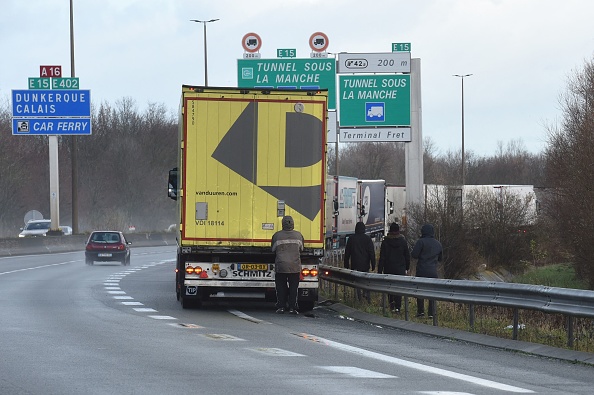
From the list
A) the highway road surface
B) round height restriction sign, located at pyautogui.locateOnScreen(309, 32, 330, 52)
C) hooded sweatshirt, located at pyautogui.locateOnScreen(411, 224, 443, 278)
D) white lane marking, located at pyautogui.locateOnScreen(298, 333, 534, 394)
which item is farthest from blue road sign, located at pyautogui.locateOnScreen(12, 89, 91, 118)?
white lane marking, located at pyautogui.locateOnScreen(298, 333, 534, 394)

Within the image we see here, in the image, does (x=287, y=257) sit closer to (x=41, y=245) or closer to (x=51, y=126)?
(x=51, y=126)

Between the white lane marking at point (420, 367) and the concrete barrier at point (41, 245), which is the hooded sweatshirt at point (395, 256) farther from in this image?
the concrete barrier at point (41, 245)

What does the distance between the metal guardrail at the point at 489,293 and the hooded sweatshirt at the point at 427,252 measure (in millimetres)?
699

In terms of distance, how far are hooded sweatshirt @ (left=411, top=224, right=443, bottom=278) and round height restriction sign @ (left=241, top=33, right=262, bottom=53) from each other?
59.3 ft

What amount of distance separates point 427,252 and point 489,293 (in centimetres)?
370

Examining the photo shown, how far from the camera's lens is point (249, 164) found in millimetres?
19984

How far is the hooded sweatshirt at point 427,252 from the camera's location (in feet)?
65.2

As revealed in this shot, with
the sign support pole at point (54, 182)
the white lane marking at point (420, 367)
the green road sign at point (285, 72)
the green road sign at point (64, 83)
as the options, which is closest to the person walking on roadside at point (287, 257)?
the white lane marking at point (420, 367)

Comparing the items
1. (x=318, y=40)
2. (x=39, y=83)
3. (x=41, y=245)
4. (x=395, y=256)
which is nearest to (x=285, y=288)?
(x=395, y=256)

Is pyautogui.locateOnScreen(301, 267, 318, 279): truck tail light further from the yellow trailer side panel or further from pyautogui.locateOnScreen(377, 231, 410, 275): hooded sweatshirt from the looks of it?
pyautogui.locateOnScreen(377, 231, 410, 275): hooded sweatshirt

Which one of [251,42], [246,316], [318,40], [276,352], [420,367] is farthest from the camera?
[251,42]

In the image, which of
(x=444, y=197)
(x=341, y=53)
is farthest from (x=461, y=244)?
(x=341, y=53)

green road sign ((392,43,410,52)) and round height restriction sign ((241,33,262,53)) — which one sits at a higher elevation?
round height restriction sign ((241,33,262,53))

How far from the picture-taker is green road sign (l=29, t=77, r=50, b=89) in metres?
51.5
